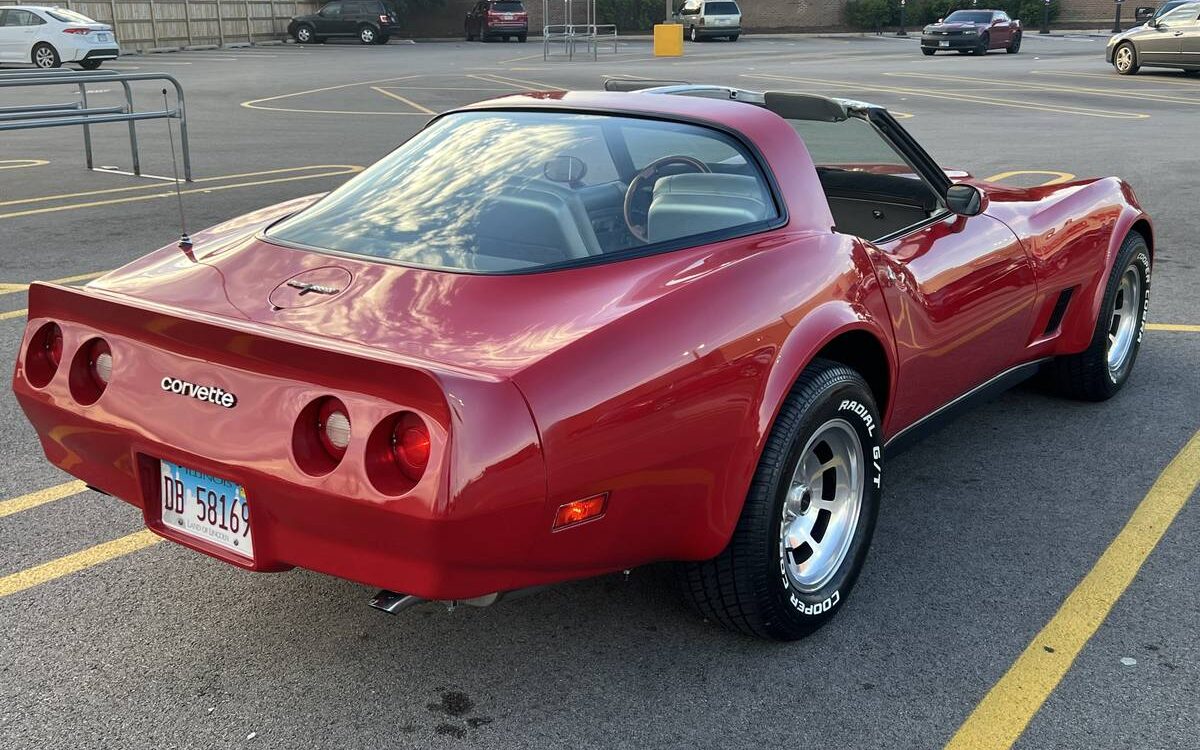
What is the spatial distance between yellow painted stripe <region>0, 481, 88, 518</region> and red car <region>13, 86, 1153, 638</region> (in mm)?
996

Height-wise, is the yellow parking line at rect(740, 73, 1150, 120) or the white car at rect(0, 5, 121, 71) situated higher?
the white car at rect(0, 5, 121, 71)

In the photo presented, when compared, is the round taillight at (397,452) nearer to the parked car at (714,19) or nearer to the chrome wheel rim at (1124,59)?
the chrome wheel rim at (1124,59)

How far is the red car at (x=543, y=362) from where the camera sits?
249 cm

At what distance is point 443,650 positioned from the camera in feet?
10.3

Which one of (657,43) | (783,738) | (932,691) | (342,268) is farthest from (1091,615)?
(657,43)

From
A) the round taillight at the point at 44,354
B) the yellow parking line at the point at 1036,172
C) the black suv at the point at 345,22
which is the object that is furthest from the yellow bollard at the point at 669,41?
the round taillight at the point at 44,354

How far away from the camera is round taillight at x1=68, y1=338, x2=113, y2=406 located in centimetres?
297

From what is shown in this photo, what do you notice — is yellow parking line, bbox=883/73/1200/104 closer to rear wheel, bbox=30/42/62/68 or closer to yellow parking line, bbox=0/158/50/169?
yellow parking line, bbox=0/158/50/169

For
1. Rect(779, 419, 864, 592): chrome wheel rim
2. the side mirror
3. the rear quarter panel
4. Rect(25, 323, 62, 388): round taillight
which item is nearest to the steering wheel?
the rear quarter panel

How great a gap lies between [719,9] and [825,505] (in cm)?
4075

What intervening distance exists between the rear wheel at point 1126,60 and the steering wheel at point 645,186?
80.3 ft

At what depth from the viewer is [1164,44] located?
23.7m

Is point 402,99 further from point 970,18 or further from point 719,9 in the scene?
point 719,9

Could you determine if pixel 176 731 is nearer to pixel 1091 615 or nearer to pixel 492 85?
pixel 1091 615
